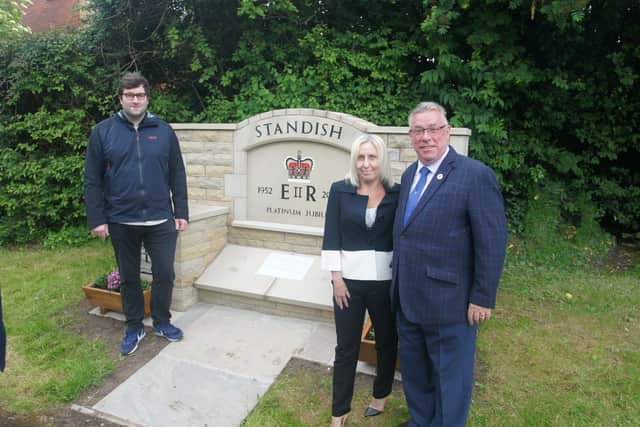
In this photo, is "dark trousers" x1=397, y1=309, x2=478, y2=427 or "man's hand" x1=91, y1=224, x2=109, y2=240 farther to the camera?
"man's hand" x1=91, y1=224, x2=109, y2=240

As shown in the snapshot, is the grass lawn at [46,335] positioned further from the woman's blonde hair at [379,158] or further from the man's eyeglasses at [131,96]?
the woman's blonde hair at [379,158]

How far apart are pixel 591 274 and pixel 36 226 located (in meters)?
7.00

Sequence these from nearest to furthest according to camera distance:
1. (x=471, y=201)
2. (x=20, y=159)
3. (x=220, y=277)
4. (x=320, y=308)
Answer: (x=471, y=201) → (x=320, y=308) → (x=220, y=277) → (x=20, y=159)

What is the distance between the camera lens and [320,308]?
3.46 metres

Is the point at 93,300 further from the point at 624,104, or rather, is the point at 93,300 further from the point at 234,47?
the point at 624,104

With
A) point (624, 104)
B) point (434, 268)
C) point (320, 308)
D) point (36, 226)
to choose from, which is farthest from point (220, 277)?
point (624, 104)

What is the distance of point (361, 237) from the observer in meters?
2.11

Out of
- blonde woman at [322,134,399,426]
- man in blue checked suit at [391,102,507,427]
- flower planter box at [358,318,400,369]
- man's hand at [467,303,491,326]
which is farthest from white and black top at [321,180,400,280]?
flower planter box at [358,318,400,369]

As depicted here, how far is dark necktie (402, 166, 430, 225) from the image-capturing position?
192 cm

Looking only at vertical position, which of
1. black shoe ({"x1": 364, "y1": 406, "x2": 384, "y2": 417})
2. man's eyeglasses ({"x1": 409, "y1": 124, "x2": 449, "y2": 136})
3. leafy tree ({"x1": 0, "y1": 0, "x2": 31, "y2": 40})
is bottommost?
black shoe ({"x1": 364, "y1": 406, "x2": 384, "y2": 417})

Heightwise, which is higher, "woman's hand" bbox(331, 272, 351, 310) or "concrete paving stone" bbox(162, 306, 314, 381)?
"woman's hand" bbox(331, 272, 351, 310)

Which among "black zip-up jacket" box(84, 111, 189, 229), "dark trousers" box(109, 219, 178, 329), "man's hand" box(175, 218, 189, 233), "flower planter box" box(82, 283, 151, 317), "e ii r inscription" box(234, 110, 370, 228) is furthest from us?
"e ii r inscription" box(234, 110, 370, 228)

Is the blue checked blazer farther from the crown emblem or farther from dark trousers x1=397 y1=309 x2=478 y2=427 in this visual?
the crown emblem

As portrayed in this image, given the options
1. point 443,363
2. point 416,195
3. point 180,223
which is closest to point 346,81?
point 180,223
